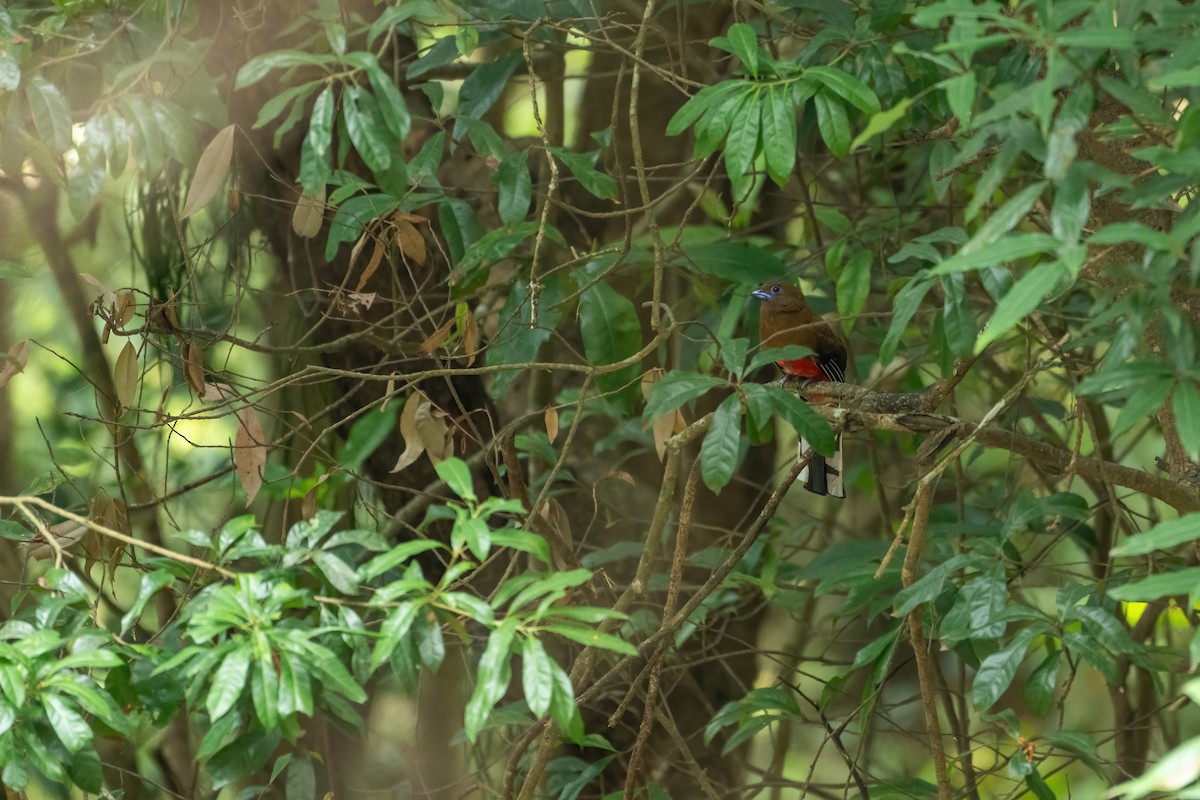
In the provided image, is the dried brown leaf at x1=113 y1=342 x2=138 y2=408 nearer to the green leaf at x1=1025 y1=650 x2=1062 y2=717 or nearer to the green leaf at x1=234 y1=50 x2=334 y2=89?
the green leaf at x1=234 y1=50 x2=334 y2=89

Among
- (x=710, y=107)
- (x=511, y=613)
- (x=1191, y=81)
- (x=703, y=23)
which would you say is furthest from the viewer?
(x=703, y=23)

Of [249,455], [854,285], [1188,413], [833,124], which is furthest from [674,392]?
[854,285]

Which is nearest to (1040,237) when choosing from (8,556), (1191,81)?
(1191,81)

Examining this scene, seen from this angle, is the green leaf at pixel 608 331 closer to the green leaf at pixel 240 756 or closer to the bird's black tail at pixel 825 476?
the bird's black tail at pixel 825 476

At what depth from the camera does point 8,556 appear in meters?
4.18

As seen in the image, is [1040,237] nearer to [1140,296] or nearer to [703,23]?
[1140,296]

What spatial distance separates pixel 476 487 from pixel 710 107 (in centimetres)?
194


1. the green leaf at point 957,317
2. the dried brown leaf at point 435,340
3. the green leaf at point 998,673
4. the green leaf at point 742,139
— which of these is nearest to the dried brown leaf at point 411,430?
the dried brown leaf at point 435,340

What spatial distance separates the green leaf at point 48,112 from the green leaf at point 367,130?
71 centimetres

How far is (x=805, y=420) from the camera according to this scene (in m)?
2.41

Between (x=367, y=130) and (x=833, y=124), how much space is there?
0.91m

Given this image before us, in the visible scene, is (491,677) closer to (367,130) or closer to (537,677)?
(537,677)

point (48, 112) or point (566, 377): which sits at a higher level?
point (48, 112)

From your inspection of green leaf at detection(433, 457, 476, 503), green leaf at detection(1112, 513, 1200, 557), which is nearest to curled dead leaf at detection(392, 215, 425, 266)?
green leaf at detection(433, 457, 476, 503)
